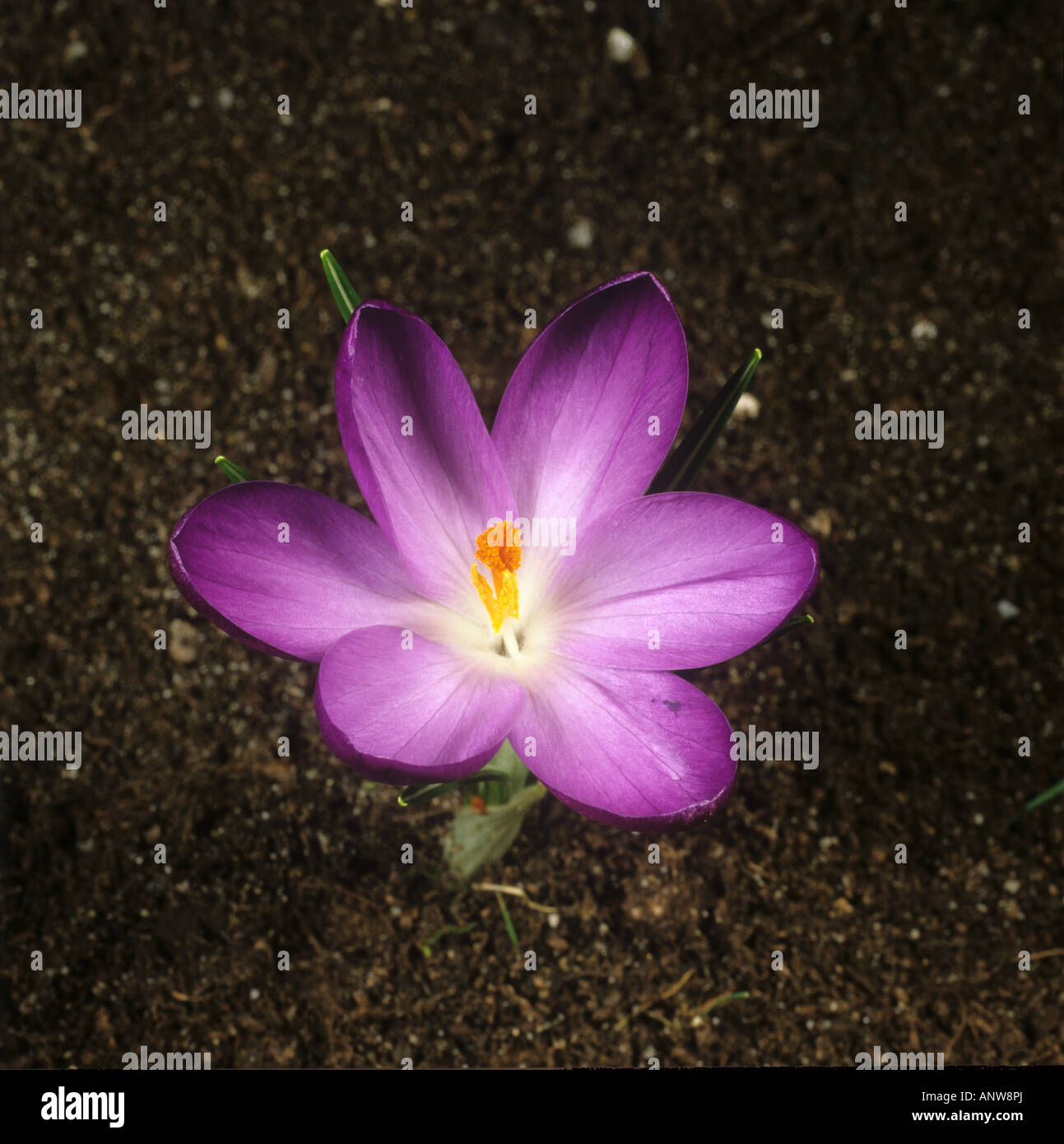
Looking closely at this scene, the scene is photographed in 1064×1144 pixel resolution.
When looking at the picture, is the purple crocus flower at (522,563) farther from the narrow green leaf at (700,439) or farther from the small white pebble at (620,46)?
the small white pebble at (620,46)

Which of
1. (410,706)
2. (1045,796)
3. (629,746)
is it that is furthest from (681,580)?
(1045,796)

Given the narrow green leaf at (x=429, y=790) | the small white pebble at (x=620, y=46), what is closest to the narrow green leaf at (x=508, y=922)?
the narrow green leaf at (x=429, y=790)

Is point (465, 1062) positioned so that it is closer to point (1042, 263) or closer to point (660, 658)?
point (660, 658)

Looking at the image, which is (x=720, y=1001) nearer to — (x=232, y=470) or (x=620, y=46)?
(x=232, y=470)

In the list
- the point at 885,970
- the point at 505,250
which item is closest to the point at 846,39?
the point at 505,250

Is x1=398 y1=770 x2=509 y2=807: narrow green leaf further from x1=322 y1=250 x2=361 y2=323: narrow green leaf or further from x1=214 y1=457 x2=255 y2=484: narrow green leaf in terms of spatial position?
x1=322 y1=250 x2=361 y2=323: narrow green leaf

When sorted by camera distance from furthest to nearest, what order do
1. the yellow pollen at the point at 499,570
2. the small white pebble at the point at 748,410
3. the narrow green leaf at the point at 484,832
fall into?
the small white pebble at the point at 748,410
the narrow green leaf at the point at 484,832
the yellow pollen at the point at 499,570

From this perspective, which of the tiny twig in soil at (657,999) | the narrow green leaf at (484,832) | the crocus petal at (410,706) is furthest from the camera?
the tiny twig in soil at (657,999)
